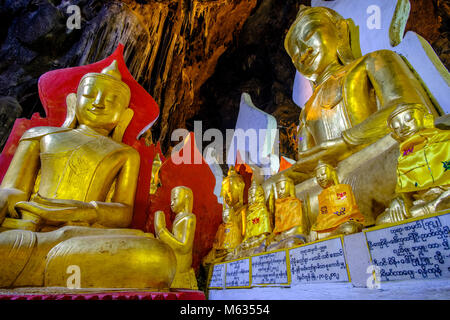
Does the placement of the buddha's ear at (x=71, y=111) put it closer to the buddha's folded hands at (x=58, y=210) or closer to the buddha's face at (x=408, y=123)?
the buddha's folded hands at (x=58, y=210)

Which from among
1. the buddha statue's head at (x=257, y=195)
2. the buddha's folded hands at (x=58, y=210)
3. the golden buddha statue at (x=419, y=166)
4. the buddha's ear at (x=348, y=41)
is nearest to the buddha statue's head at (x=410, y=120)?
the golden buddha statue at (x=419, y=166)

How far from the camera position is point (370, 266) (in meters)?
0.95

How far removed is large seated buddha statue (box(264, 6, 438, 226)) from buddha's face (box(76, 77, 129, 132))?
60.3 inches

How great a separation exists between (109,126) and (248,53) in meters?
9.22

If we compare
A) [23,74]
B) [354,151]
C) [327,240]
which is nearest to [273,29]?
[23,74]

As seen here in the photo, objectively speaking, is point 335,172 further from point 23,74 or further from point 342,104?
point 23,74

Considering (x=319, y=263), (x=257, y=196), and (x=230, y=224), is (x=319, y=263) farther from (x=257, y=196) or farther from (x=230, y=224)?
(x=230, y=224)

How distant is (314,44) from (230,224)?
2157mm

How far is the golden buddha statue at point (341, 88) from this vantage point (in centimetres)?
166

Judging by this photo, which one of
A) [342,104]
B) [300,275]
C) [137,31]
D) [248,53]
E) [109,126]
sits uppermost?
[248,53]

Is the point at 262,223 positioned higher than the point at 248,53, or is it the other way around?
the point at 248,53

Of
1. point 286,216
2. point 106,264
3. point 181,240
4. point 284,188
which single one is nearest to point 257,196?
point 284,188

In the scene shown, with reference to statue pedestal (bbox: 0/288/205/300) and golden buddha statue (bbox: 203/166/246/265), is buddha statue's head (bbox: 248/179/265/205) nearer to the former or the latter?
golden buddha statue (bbox: 203/166/246/265)

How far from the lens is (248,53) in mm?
10070
